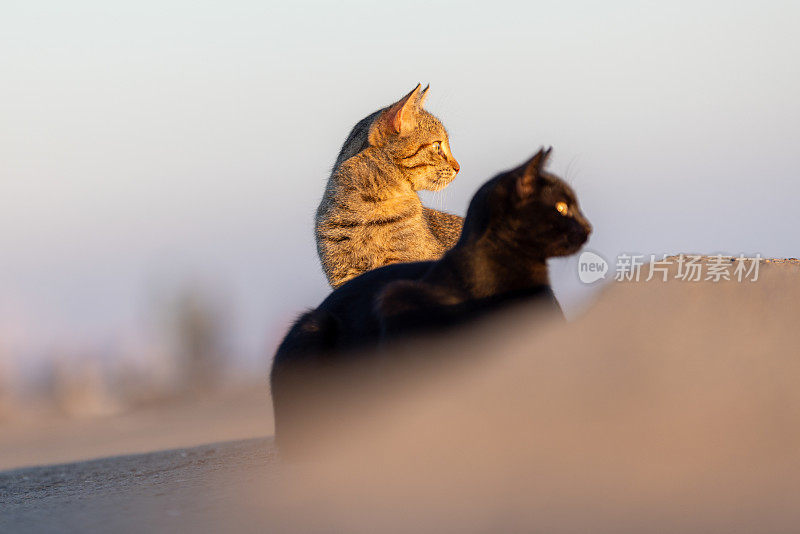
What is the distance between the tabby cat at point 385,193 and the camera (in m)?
7.96

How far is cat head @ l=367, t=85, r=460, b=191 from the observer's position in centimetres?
831

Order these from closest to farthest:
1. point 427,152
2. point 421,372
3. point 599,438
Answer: point 599,438 → point 421,372 → point 427,152

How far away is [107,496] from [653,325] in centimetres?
286

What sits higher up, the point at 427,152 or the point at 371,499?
the point at 427,152

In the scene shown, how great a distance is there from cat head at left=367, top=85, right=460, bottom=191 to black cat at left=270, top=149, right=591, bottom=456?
4.25 meters

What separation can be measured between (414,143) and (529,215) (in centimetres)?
467

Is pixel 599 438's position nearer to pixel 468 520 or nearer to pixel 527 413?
pixel 527 413

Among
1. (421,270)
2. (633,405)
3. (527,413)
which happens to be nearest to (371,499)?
(527,413)

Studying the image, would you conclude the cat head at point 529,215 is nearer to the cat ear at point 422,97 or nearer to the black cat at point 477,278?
the black cat at point 477,278

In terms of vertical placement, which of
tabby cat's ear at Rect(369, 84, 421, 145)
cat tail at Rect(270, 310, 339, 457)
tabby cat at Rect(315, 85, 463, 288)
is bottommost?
cat tail at Rect(270, 310, 339, 457)

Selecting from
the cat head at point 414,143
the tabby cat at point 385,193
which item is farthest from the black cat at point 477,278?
the cat head at point 414,143

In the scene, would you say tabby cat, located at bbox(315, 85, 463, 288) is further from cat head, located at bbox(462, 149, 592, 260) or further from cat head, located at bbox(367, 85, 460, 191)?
cat head, located at bbox(462, 149, 592, 260)

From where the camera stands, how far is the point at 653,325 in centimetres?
355

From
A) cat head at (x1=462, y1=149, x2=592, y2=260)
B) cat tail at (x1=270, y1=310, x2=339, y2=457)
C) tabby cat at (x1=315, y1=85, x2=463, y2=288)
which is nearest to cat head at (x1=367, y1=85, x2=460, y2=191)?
tabby cat at (x1=315, y1=85, x2=463, y2=288)
